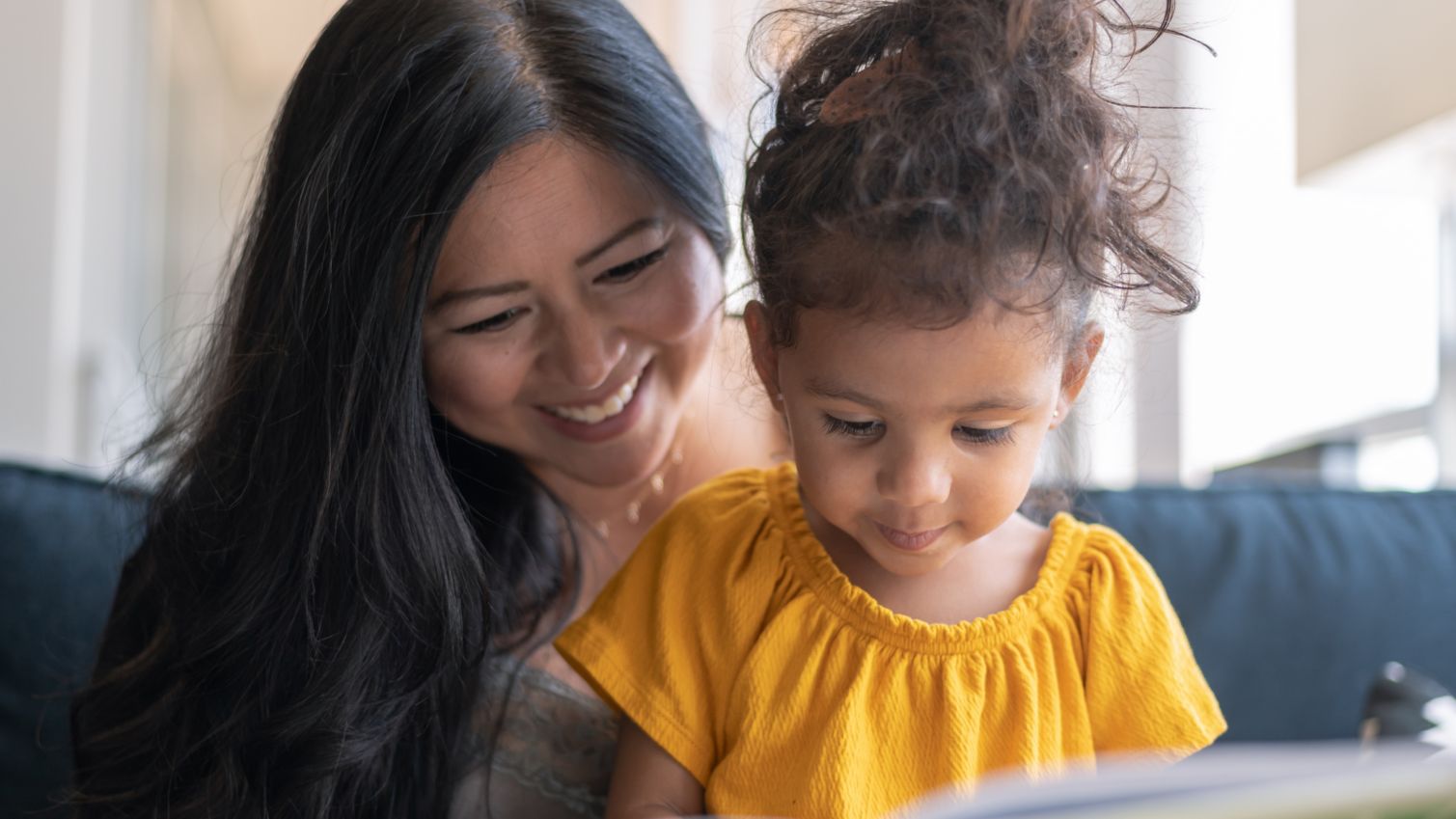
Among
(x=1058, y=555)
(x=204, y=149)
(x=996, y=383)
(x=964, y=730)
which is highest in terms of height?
(x=204, y=149)

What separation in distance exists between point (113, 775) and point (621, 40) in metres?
0.83

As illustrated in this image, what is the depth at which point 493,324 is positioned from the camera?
4.07 feet

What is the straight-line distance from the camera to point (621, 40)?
1289mm

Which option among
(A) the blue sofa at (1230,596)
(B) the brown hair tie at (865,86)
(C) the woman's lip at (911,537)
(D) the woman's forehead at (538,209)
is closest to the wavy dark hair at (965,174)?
(B) the brown hair tie at (865,86)

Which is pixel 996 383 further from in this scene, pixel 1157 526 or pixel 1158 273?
pixel 1157 526

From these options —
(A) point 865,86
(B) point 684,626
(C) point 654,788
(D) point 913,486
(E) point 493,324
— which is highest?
(A) point 865,86

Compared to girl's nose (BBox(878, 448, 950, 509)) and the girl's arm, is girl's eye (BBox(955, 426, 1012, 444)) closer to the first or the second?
girl's nose (BBox(878, 448, 950, 509))

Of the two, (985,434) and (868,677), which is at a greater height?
(985,434)

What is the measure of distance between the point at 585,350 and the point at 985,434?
42 centimetres

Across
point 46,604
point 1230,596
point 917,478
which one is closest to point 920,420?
point 917,478

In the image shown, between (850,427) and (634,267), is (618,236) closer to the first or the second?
(634,267)

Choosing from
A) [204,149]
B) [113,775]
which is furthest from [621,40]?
[204,149]

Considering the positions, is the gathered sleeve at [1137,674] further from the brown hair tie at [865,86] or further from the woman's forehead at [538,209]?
the woman's forehead at [538,209]

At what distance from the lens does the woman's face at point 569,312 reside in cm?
118
